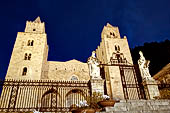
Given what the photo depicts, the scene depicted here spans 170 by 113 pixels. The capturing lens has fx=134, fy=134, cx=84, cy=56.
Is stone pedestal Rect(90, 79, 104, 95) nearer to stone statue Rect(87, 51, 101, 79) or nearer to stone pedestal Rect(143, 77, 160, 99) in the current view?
stone statue Rect(87, 51, 101, 79)

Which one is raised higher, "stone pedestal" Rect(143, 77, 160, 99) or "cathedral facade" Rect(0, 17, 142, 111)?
"cathedral facade" Rect(0, 17, 142, 111)

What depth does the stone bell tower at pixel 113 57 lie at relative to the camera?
878 inches

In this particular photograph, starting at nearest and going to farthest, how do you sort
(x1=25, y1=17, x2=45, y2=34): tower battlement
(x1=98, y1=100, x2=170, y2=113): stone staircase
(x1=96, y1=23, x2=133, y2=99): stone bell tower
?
(x1=98, y1=100, x2=170, y2=113): stone staircase
(x1=96, y1=23, x2=133, y2=99): stone bell tower
(x1=25, y1=17, x2=45, y2=34): tower battlement

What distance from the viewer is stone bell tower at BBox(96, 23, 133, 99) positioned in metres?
22.3

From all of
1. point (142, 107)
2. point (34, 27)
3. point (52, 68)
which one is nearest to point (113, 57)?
point (52, 68)

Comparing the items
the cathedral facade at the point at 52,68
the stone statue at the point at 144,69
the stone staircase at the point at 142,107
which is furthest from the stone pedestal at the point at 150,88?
the cathedral facade at the point at 52,68

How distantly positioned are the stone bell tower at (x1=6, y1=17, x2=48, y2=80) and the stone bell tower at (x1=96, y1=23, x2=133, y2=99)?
11.0m

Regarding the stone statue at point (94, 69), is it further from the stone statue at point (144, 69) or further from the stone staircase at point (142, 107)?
the stone statue at point (144, 69)

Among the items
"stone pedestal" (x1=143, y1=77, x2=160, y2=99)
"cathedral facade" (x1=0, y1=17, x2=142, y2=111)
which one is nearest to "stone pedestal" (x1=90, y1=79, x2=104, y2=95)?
"stone pedestal" (x1=143, y1=77, x2=160, y2=99)

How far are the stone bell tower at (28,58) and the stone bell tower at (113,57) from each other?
1104cm

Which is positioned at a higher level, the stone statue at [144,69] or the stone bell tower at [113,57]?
the stone bell tower at [113,57]

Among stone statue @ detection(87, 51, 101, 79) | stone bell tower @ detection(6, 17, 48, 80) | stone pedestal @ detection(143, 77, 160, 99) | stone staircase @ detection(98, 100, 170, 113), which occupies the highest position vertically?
stone bell tower @ detection(6, 17, 48, 80)

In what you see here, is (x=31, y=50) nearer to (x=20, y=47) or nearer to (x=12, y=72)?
(x=20, y=47)

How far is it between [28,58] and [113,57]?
52.1ft
